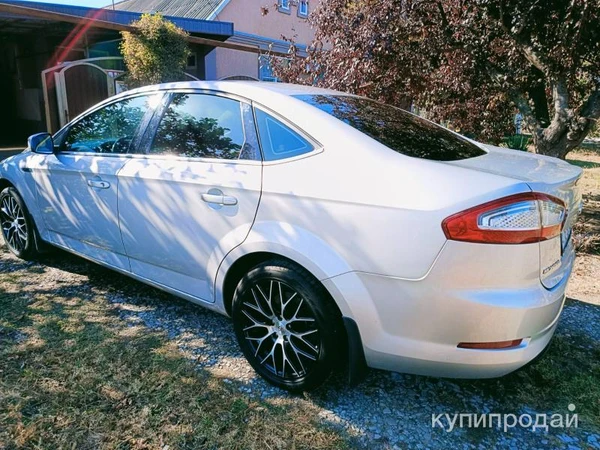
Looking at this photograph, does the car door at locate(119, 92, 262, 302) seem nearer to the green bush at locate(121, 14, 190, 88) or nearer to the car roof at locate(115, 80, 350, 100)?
the car roof at locate(115, 80, 350, 100)

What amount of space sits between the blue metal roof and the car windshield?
9.53m

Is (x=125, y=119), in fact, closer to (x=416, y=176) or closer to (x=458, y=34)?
(x=416, y=176)

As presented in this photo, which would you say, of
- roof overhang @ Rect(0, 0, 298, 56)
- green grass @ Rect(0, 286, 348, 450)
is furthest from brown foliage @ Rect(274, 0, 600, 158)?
green grass @ Rect(0, 286, 348, 450)

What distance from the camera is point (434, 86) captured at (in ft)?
20.5

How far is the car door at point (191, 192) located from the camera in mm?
2645

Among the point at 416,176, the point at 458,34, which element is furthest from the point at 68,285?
the point at 458,34

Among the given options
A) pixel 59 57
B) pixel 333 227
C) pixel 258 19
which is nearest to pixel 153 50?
pixel 59 57

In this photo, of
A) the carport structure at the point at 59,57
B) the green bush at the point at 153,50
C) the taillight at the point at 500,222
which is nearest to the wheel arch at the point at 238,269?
the taillight at the point at 500,222

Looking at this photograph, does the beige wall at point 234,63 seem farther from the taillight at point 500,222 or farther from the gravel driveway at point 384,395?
the taillight at point 500,222

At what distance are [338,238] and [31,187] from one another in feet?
10.6

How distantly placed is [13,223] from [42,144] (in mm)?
1045

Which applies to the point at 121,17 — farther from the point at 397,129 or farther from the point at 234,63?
the point at 397,129

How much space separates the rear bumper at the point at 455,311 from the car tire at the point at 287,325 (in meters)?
0.14

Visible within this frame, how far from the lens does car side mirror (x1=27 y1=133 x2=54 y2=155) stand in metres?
3.94
